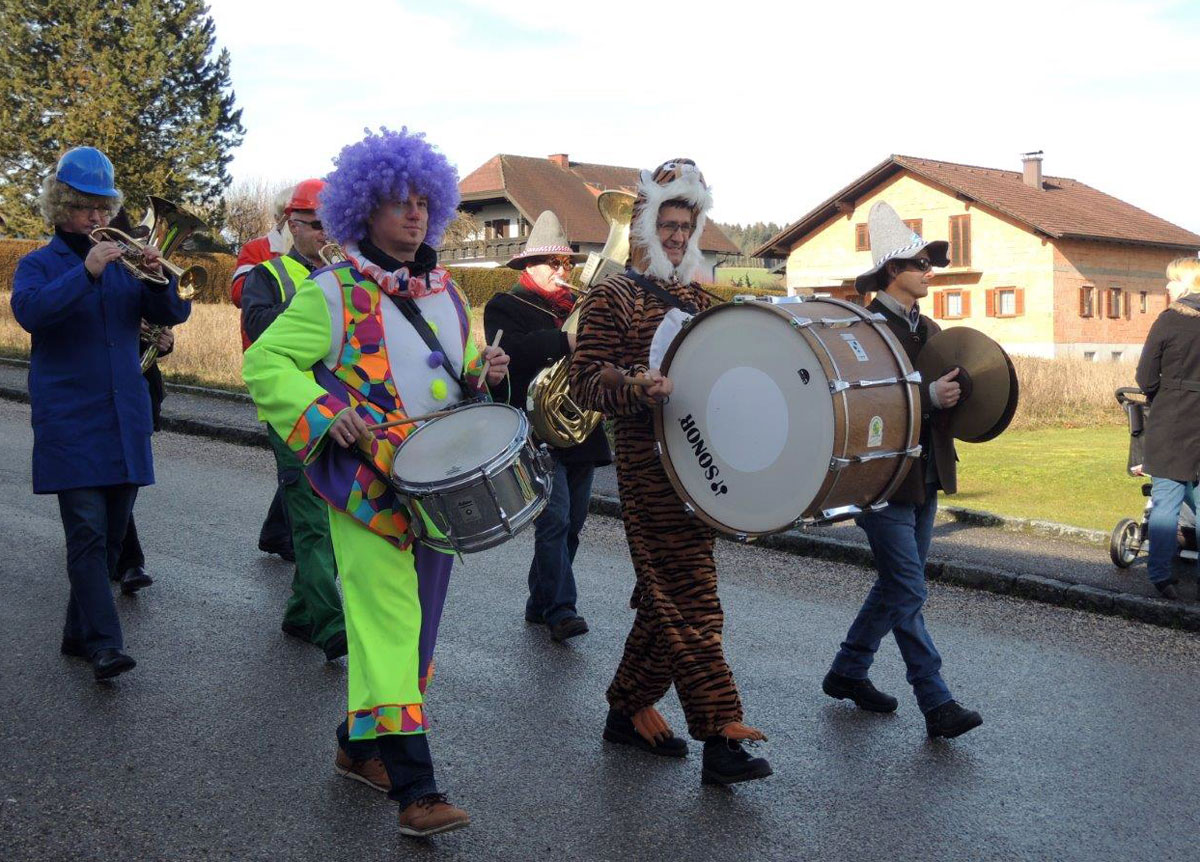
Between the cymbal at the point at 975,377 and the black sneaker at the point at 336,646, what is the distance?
2722 millimetres

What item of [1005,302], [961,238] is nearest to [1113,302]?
[1005,302]

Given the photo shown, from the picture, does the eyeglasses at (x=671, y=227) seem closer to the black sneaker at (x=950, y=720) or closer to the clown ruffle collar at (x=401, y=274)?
the clown ruffle collar at (x=401, y=274)

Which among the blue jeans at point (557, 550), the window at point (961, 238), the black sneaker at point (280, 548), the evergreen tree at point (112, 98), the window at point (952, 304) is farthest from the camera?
the window at point (952, 304)

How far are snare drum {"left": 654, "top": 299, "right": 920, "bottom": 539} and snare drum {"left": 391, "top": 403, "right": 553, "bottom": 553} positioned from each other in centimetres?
67

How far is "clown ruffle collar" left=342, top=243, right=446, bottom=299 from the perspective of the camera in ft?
13.5

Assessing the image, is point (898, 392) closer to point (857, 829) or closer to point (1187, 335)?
point (857, 829)

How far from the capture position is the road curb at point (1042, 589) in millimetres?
6816

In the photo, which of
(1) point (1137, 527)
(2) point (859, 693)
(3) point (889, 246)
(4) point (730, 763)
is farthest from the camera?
(1) point (1137, 527)

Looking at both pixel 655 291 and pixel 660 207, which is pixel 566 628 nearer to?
pixel 655 291

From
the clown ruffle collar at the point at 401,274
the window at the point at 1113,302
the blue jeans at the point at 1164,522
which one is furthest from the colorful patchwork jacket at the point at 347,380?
the window at the point at 1113,302

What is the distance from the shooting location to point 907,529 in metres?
5.09

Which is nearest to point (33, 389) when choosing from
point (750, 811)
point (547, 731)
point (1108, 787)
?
point (547, 731)

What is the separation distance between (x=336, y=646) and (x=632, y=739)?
159 cm

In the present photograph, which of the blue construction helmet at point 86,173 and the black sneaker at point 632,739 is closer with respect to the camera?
the black sneaker at point 632,739
